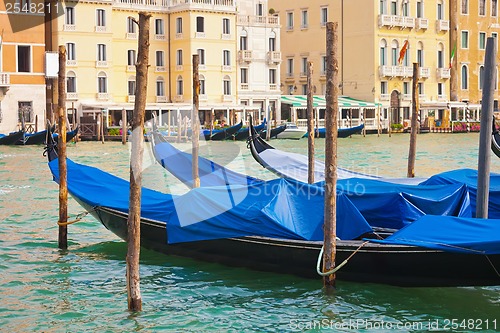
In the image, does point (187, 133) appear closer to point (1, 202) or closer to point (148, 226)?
point (1, 202)

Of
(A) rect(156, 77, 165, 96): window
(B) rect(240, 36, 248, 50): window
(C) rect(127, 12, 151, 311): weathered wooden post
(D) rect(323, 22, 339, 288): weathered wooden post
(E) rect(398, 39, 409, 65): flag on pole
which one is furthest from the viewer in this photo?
(E) rect(398, 39, 409, 65): flag on pole

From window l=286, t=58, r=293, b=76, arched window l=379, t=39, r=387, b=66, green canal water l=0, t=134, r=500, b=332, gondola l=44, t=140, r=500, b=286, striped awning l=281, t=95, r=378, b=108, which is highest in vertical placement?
arched window l=379, t=39, r=387, b=66

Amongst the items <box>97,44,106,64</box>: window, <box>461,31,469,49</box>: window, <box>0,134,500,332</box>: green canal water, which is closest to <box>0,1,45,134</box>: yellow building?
<box>97,44,106,64</box>: window

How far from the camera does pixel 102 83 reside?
86.8 ft

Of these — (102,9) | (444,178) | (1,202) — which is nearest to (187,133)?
(102,9)

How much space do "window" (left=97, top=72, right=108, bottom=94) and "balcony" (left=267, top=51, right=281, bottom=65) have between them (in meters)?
5.77

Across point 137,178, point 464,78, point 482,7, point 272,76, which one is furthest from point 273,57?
point 137,178

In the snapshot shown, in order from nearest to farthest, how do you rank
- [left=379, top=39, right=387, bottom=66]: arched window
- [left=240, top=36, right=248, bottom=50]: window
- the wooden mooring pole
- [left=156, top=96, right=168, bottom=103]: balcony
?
the wooden mooring pole < [left=156, top=96, right=168, bottom=103]: balcony < [left=240, top=36, right=248, bottom=50]: window < [left=379, top=39, right=387, bottom=66]: arched window

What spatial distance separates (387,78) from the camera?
31.4 m

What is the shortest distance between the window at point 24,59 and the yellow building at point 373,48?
408 inches

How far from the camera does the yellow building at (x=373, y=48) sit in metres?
30.9

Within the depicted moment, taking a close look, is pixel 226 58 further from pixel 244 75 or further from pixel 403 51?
pixel 403 51

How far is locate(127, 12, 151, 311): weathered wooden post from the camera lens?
518cm

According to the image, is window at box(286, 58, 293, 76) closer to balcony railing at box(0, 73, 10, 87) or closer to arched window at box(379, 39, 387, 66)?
arched window at box(379, 39, 387, 66)
